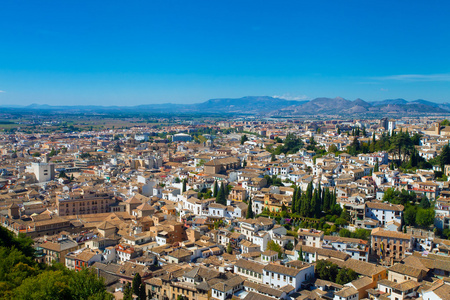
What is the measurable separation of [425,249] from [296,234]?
5297mm

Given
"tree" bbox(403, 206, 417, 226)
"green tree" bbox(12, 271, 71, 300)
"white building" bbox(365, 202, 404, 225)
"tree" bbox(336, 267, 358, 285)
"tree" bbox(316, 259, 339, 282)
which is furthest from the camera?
"white building" bbox(365, 202, 404, 225)

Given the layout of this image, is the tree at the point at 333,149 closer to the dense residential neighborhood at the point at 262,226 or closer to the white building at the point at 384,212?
the dense residential neighborhood at the point at 262,226

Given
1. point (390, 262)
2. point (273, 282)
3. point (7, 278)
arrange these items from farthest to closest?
point (390, 262)
point (273, 282)
point (7, 278)

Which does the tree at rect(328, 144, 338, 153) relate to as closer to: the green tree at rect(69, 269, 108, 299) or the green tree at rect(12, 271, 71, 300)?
the green tree at rect(69, 269, 108, 299)

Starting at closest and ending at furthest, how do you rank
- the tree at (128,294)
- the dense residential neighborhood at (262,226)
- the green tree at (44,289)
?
the green tree at (44,289) → the tree at (128,294) → the dense residential neighborhood at (262,226)

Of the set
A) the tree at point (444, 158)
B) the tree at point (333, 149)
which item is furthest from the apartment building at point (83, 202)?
the tree at point (444, 158)

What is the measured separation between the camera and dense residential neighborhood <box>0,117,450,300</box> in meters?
14.7

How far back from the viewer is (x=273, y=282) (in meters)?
14.8

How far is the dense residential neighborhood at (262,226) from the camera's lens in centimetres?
1467

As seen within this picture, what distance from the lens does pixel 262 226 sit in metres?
19.0

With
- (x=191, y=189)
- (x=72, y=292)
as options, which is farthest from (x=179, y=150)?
(x=72, y=292)

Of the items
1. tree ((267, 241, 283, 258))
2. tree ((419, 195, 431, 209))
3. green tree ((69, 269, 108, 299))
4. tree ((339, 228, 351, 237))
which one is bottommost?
tree ((267, 241, 283, 258))

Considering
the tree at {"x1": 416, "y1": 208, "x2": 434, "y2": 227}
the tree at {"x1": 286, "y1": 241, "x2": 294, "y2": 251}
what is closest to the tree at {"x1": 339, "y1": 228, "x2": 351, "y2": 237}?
the tree at {"x1": 286, "y1": 241, "x2": 294, "y2": 251}

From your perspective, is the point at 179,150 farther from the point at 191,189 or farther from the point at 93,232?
the point at 93,232
